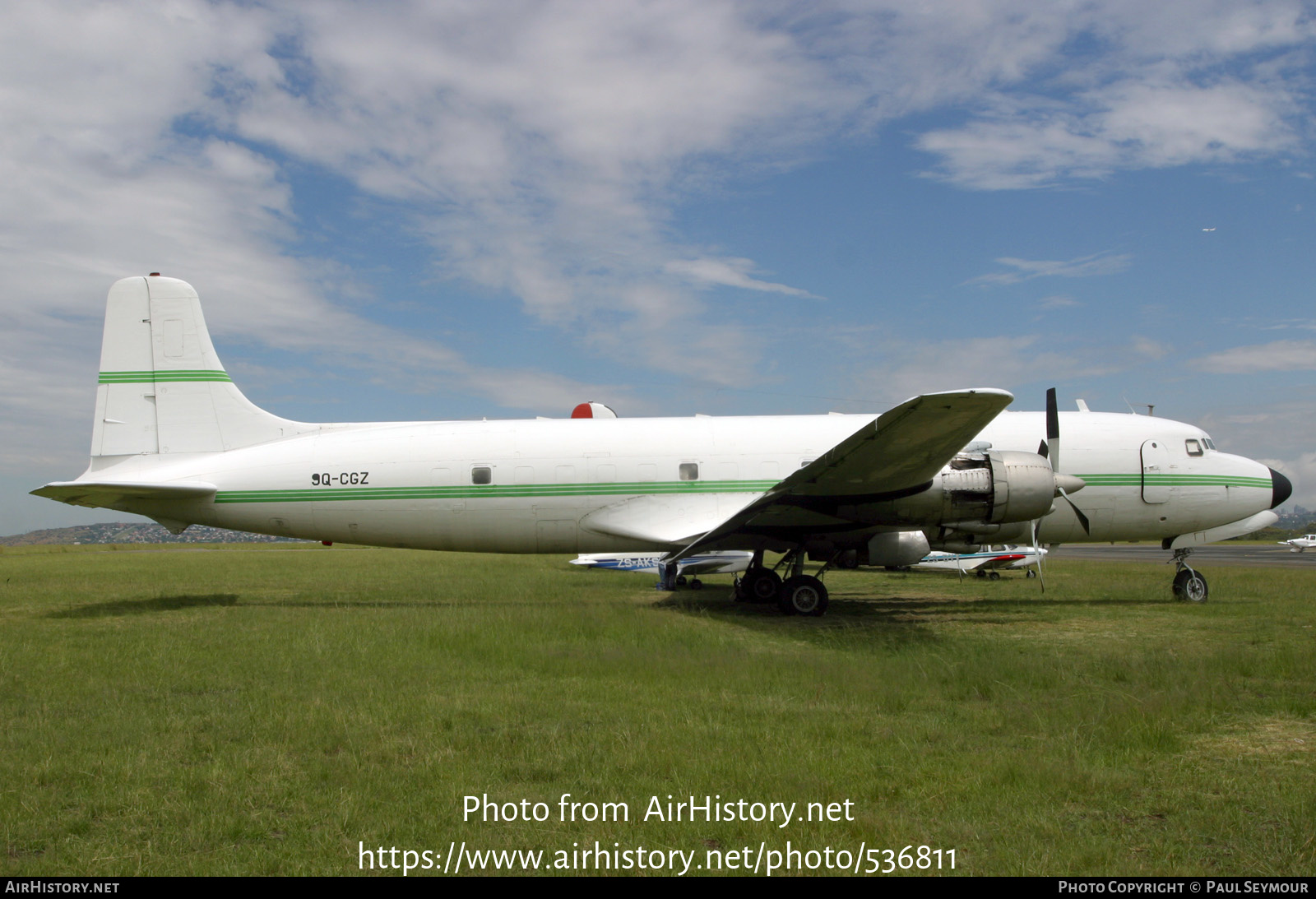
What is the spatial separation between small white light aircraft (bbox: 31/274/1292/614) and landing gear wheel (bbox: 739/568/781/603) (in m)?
0.15

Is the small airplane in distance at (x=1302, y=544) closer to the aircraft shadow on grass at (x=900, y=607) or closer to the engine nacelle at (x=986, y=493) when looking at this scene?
the aircraft shadow on grass at (x=900, y=607)

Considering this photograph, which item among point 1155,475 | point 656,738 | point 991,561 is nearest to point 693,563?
Answer: point 991,561

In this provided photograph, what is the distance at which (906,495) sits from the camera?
11.6 meters

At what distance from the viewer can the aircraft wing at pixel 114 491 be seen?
1212cm

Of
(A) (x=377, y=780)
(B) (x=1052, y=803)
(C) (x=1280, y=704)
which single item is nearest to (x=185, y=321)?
(A) (x=377, y=780)

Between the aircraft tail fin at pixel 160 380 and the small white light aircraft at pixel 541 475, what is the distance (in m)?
0.03

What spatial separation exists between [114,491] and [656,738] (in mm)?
11257

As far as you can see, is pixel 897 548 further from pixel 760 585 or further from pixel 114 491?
pixel 114 491

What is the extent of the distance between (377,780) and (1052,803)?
3893mm

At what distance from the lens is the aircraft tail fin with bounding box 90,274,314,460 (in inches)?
541

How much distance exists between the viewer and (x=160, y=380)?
13.9 m

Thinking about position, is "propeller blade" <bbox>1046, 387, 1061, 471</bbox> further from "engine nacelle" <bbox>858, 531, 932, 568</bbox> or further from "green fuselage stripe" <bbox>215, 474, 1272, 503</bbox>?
"engine nacelle" <bbox>858, 531, 932, 568</bbox>

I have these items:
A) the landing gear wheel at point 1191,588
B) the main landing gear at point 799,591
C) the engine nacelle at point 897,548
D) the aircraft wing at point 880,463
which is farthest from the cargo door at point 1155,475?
the main landing gear at point 799,591

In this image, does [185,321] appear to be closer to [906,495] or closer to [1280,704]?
[906,495]
